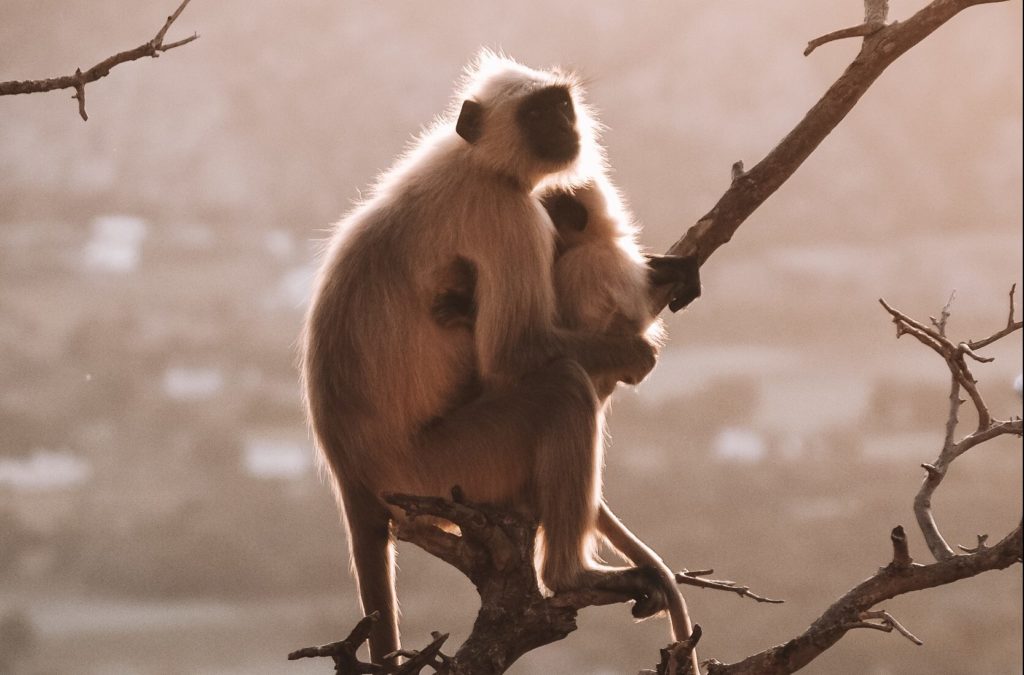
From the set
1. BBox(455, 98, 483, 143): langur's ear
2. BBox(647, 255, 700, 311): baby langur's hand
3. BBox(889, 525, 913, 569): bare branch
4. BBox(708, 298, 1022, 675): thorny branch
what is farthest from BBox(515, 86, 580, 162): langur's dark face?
BBox(889, 525, 913, 569): bare branch

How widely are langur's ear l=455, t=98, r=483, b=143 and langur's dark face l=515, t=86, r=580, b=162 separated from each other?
139 millimetres

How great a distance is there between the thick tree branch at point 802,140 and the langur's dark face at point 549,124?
1.79ft

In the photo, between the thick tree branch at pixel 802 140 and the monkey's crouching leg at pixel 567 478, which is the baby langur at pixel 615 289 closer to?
the thick tree branch at pixel 802 140

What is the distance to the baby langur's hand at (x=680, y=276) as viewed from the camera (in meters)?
3.77

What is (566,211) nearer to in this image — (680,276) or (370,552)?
(680,276)

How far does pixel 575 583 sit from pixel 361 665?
69 cm

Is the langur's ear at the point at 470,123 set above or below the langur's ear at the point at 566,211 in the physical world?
above

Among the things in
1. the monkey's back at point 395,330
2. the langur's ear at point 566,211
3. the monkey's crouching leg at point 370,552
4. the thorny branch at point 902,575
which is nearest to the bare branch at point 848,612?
the thorny branch at point 902,575

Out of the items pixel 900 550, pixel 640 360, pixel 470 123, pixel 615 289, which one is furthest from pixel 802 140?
pixel 900 550

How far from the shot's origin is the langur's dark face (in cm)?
391

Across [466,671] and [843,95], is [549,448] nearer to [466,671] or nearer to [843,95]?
[466,671]

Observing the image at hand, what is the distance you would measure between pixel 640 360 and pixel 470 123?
106 centimetres

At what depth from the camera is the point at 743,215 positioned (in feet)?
12.5

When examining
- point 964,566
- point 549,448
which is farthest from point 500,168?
point 964,566
